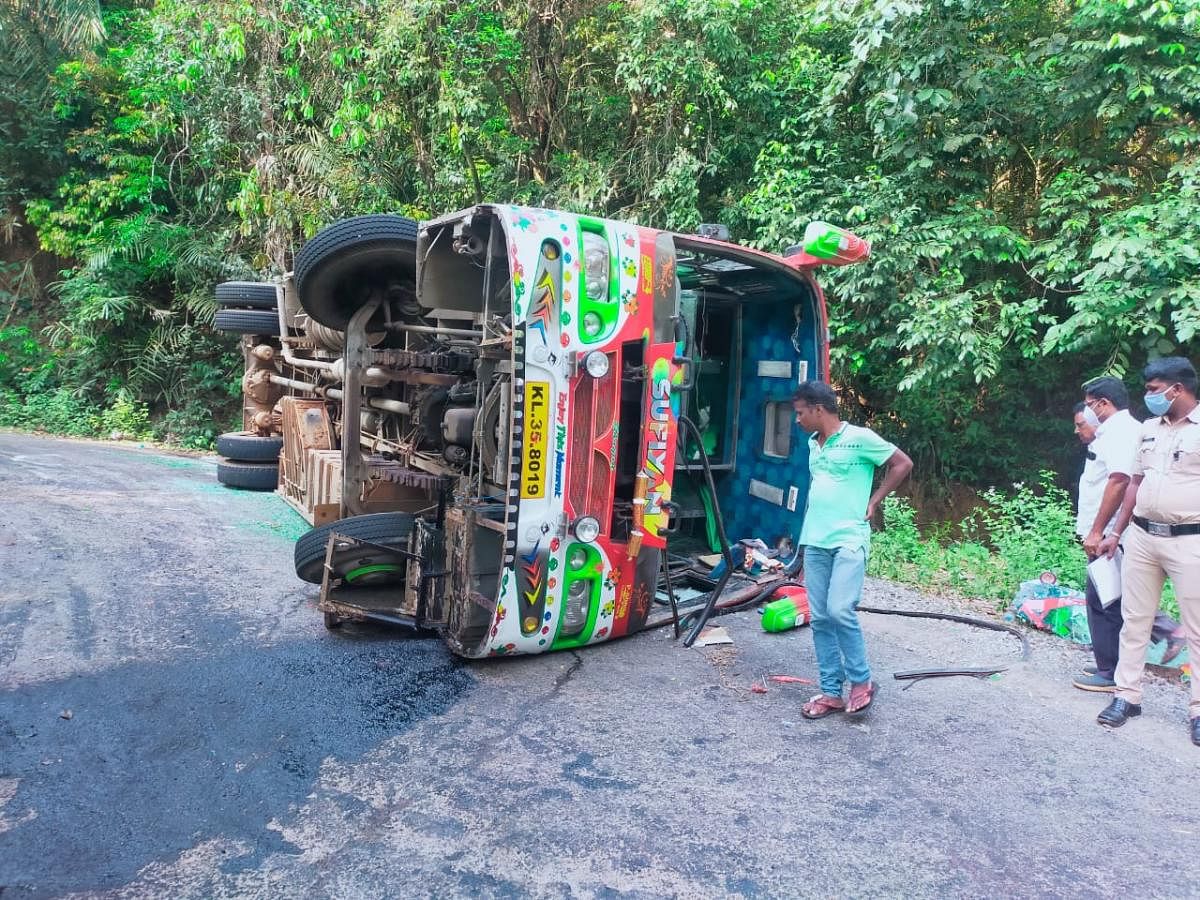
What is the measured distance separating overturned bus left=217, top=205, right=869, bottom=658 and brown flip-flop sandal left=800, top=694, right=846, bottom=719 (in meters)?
1.15

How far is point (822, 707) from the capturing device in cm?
397

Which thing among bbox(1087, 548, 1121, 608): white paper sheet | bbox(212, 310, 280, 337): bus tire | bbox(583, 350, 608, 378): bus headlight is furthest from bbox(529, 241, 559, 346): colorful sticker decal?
bbox(212, 310, 280, 337): bus tire

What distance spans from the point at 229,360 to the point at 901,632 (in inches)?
536

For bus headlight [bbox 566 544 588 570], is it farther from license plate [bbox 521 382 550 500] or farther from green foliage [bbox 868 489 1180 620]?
green foliage [bbox 868 489 1180 620]

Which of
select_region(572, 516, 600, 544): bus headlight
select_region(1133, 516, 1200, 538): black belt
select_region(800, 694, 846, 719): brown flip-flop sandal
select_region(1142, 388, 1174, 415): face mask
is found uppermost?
select_region(1142, 388, 1174, 415): face mask

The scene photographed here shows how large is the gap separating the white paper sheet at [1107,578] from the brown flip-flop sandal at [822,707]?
5.25ft

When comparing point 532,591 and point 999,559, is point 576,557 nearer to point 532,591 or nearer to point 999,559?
point 532,591

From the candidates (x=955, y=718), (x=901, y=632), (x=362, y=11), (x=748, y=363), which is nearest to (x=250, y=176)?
(x=362, y=11)

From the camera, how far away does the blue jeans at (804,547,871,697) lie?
12.7 feet

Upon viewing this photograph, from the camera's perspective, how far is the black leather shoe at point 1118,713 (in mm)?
3971

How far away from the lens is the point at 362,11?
11234 millimetres

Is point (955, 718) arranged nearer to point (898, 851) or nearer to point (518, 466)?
point (898, 851)

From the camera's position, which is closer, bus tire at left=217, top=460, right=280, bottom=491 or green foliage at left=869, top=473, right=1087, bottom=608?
green foliage at left=869, top=473, right=1087, bottom=608

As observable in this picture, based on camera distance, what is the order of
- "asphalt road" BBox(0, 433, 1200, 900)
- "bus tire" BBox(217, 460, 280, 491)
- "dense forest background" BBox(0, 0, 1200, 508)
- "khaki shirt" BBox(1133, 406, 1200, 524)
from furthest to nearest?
"bus tire" BBox(217, 460, 280, 491)
"dense forest background" BBox(0, 0, 1200, 508)
"khaki shirt" BBox(1133, 406, 1200, 524)
"asphalt road" BBox(0, 433, 1200, 900)
